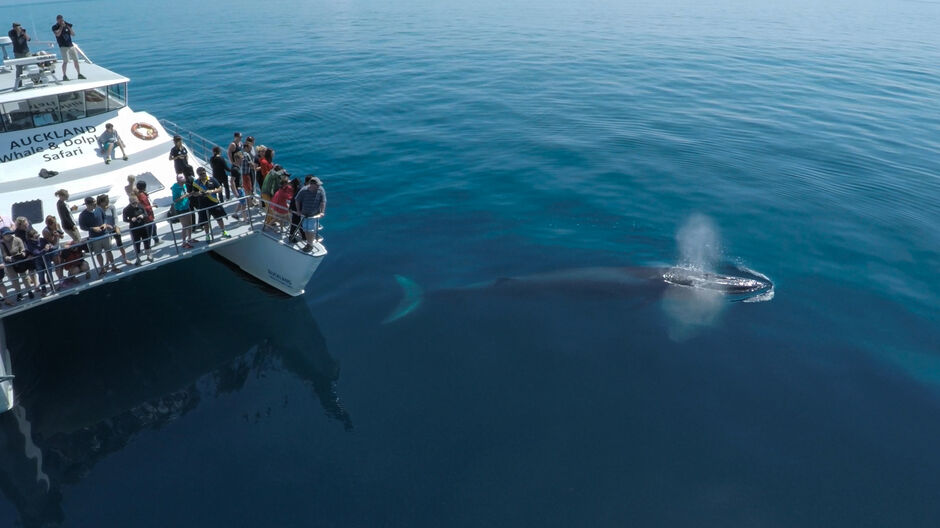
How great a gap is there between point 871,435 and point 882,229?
12.9 m

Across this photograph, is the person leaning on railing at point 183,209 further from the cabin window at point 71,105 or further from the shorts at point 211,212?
the cabin window at point 71,105

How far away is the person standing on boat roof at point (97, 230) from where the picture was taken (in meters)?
14.0

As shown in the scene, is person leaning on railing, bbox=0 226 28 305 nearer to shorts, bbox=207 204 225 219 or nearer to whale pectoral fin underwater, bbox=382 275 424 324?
shorts, bbox=207 204 225 219

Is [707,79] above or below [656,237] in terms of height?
above

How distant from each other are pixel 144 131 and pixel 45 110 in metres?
3.01

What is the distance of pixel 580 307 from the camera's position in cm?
1769

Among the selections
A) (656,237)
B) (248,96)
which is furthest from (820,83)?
(248,96)

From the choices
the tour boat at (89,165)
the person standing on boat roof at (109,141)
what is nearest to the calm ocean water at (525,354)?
the tour boat at (89,165)

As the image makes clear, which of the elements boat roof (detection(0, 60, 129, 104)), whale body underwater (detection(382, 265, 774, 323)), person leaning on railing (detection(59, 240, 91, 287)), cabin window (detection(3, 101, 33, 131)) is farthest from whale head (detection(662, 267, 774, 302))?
cabin window (detection(3, 101, 33, 131))

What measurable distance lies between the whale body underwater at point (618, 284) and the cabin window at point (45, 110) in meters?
13.2

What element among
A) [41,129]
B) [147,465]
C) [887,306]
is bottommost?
[147,465]

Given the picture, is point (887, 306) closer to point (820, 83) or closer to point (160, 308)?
point (160, 308)

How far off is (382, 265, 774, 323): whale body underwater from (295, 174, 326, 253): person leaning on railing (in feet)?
12.4

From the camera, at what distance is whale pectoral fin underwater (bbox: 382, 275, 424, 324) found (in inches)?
681
